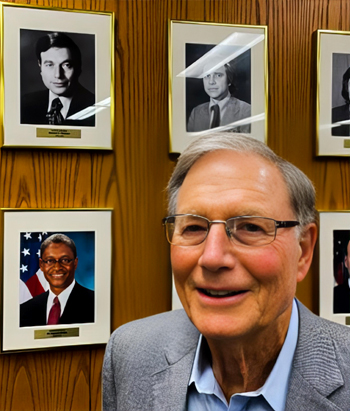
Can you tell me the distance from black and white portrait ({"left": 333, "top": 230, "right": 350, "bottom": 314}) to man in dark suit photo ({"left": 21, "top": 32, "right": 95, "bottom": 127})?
1.23 m

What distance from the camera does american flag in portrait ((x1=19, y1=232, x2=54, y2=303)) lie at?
6.19 feet

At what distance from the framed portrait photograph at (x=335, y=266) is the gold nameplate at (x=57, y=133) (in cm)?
115

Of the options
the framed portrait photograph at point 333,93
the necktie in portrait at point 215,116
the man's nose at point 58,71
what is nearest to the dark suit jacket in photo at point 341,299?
the framed portrait photograph at point 333,93

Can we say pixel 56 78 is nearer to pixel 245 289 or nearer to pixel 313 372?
pixel 245 289

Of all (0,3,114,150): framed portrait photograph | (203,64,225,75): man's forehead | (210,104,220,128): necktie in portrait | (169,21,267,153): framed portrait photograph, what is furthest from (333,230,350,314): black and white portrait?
(0,3,114,150): framed portrait photograph

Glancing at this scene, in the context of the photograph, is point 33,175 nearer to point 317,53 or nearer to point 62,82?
point 62,82

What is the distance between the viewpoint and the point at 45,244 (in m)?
1.91

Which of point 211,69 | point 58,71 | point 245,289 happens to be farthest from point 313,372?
point 58,71

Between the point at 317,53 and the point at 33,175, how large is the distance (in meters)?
1.37

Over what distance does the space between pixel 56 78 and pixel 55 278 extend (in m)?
0.83

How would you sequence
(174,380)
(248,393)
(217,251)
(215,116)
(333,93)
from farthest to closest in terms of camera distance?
(333,93), (215,116), (174,380), (248,393), (217,251)

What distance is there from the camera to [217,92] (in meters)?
2.02

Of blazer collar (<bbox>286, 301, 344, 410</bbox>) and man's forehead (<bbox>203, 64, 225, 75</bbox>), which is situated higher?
man's forehead (<bbox>203, 64, 225, 75</bbox>)

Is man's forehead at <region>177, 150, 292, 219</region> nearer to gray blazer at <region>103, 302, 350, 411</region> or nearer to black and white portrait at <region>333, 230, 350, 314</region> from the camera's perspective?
gray blazer at <region>103, 302, 350, 411</region>
